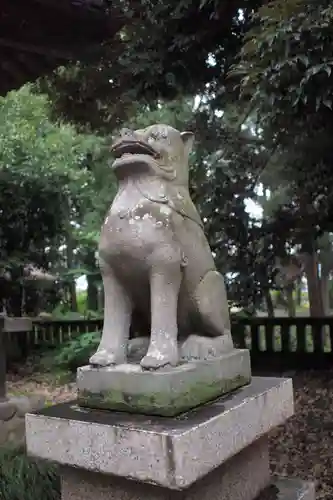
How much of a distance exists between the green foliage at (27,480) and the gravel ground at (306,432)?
148 centimetres

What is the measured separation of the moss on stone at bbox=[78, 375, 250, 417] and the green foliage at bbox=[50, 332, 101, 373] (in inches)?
205

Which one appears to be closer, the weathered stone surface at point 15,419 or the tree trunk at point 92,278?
the weathered stone surface at point 15,419

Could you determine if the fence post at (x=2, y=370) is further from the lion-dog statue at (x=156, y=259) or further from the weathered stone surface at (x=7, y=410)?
the lion-dog statue at (x=156, y=259)

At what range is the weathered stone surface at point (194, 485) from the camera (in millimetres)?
1568

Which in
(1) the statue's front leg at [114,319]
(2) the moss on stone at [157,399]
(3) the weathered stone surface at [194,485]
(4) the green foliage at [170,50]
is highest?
(4) the green foliage at [170,50]

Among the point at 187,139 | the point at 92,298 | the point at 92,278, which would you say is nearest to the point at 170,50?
the point at 187,139

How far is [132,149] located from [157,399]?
2.78 ft

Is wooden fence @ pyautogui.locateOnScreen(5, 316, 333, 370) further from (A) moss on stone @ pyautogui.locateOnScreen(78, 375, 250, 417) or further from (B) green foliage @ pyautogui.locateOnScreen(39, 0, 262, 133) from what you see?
(A) moss on stone @ pyautogui.locateOnScreen(78, 375, 250, 417)

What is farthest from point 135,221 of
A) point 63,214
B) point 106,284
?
point 63,214

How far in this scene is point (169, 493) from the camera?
1.52 m

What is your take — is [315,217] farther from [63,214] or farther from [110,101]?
[63,214]

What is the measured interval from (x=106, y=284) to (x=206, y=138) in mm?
3583

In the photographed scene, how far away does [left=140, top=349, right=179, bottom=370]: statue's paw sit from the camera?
161 centimetres

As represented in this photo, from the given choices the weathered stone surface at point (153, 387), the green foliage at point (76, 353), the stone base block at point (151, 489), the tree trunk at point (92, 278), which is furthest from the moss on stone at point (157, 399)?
the tree trunk at point (92, 278)
